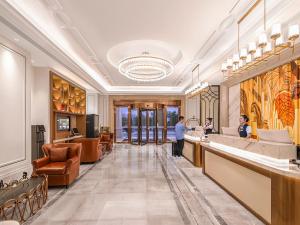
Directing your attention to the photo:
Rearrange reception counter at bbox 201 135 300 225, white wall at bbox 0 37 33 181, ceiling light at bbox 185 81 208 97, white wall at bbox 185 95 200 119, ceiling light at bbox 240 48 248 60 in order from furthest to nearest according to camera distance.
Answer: white wall at bbox 185 95 200 119
ceiling light at bbox 185 81 208 97
ceiling light at bbox 240 48 248 60
white wall at bbox 0 37 33 181
reception counter at bbox 201 135 300 225

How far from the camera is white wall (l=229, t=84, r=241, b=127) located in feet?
31.4

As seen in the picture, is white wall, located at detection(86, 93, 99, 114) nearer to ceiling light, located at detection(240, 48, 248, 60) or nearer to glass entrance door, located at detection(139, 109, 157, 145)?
glass entrance door, located at detection(139, 109, 157, 145)

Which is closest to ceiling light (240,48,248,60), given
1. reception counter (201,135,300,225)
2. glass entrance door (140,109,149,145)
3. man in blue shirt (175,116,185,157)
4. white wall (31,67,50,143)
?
reception counter (201,135,300,225)

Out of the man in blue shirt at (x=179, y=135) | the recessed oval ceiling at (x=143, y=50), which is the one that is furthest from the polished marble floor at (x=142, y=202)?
the recessed oval ceiling at (x=143, y=50)

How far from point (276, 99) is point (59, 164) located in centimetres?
610

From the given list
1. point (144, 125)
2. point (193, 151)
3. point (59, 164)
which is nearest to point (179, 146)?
point (193, 151)

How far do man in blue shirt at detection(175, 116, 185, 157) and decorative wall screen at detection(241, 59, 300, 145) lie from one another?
2.45 meters

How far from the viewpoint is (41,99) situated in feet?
21.8

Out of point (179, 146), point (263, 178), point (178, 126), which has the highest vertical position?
point (178, 126)

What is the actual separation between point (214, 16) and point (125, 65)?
3157mm

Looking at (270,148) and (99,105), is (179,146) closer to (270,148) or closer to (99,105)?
(270,148)

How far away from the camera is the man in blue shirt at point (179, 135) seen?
8847 millimetres

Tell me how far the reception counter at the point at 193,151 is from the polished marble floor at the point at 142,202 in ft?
2.84

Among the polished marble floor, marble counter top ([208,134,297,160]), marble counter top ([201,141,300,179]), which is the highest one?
marble counter top ([208,134,297,160])
